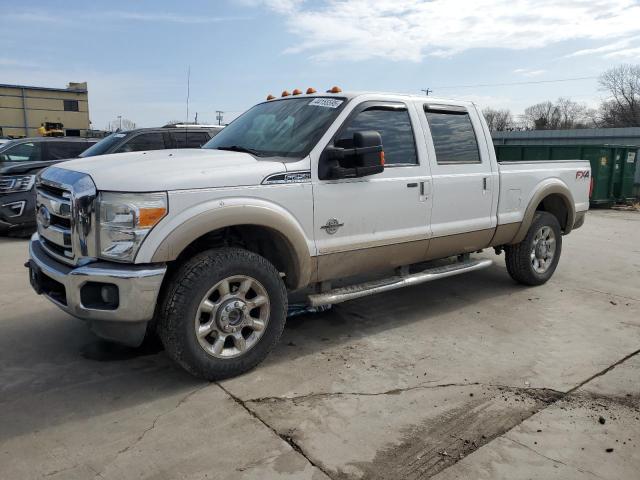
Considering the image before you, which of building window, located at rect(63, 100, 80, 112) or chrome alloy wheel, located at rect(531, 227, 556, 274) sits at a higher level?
building window, located at rect(63, 100, 80, 112)

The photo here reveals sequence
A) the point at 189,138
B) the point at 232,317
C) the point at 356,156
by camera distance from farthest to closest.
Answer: the point at 189,138
the point at 356,156
the point at 232,317

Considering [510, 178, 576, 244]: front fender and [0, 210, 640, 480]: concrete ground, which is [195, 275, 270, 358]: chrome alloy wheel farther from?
[510, 178, 576, 244]: front fender

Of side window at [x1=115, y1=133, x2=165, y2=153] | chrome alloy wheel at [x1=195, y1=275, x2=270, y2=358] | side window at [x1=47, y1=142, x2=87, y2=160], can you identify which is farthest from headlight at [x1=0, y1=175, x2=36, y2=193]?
chrome alloy wheel at [x1=195, y1=275, x2=270, y2=358]

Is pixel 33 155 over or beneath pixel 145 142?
beneath

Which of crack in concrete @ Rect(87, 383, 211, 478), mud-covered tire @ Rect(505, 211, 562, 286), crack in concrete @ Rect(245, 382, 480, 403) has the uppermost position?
mud-covered tire @ Rect(505, 211, 562, 286)

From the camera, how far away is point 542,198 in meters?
5.85

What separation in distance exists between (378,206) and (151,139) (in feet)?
18.9

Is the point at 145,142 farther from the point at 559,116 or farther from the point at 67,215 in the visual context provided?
the point at 559,116

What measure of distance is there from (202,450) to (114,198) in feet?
5.04

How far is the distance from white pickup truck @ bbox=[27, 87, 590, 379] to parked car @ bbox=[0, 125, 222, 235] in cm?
438

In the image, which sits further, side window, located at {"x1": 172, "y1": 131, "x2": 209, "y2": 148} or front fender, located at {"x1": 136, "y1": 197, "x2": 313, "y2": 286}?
side window, located at {"x1": 172, "y1": 131, "x2": 209, "y2": 148}

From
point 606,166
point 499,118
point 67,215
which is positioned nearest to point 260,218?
point 67,215

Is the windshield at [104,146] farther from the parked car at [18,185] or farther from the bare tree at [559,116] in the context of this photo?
the bare tree at [559,116]

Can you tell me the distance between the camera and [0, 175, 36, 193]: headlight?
29.7 ft
